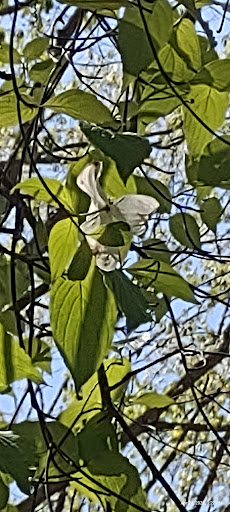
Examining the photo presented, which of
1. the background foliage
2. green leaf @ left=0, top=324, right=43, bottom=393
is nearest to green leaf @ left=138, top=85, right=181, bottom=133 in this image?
the background foliage

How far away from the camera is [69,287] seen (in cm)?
33

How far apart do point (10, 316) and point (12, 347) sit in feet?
0.26

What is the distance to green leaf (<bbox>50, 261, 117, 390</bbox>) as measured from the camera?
1.06 feet

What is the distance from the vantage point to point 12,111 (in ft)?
1.19

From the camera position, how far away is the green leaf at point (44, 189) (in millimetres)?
329

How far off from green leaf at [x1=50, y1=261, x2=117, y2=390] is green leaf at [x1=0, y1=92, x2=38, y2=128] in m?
0.08

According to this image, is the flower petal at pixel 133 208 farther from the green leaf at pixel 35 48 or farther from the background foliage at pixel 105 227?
the green leaf at pixel 35 48

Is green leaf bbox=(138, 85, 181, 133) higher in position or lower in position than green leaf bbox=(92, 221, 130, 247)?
higher

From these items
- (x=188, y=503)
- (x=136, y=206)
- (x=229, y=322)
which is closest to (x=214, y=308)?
(x=229, y=322)

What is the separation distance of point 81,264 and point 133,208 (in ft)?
0.10

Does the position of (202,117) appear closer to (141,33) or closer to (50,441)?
(141,33)

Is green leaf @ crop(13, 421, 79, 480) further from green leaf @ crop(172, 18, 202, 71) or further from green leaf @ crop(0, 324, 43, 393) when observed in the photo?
green leaf @ crop(172, 18, 202, 71)

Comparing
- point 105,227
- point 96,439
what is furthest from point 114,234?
point 96,439

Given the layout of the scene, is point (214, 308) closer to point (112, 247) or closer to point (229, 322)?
point (229, 322)
